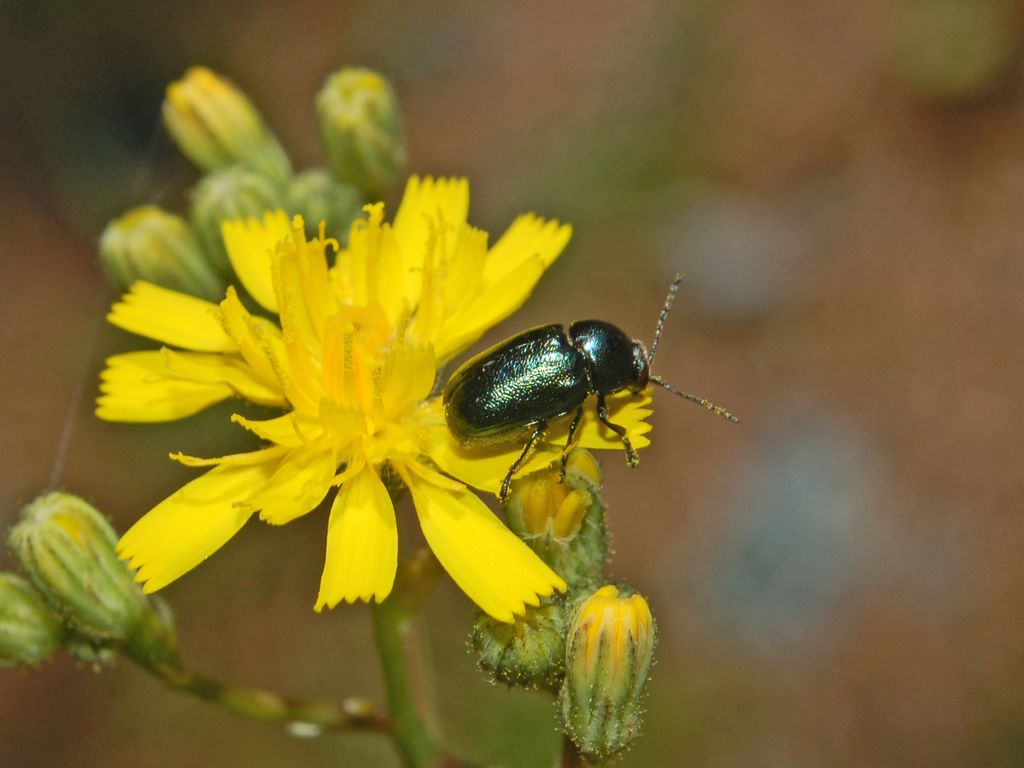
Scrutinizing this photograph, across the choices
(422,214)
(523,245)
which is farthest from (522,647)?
(422,214)

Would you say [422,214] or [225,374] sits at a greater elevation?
[422,214]

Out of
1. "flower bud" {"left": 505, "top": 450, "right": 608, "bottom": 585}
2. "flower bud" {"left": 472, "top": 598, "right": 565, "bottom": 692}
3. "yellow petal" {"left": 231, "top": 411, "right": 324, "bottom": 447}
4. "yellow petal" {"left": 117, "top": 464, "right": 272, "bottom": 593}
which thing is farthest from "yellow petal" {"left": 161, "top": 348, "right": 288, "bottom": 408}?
"flower bud" {"left": 472, "top": 598, "right": 565, "bottom": 692}

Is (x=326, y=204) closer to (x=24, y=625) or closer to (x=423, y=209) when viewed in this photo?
(x=423, y=209)

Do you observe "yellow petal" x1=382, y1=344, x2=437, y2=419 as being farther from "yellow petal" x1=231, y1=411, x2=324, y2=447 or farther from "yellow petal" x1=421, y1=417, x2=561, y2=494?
"yellow petal" x1=231, y1=411, x2=324, y2=447

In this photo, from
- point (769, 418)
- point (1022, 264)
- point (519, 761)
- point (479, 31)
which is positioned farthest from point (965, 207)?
point (519, 761)

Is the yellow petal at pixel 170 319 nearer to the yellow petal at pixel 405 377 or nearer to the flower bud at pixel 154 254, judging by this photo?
the flower bud at pixel 154 254

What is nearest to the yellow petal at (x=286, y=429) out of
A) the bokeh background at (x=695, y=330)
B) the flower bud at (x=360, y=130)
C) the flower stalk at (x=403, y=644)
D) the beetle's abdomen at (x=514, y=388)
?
the beetle's abdomen at (x=514, y=388)

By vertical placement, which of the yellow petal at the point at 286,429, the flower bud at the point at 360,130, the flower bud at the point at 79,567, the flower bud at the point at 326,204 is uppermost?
the flower bud at the point at 360,130

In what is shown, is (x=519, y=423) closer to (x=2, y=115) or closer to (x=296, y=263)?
(x=296, y=263)

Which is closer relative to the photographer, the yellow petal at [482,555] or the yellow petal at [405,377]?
the yellow petal at [482,555]
